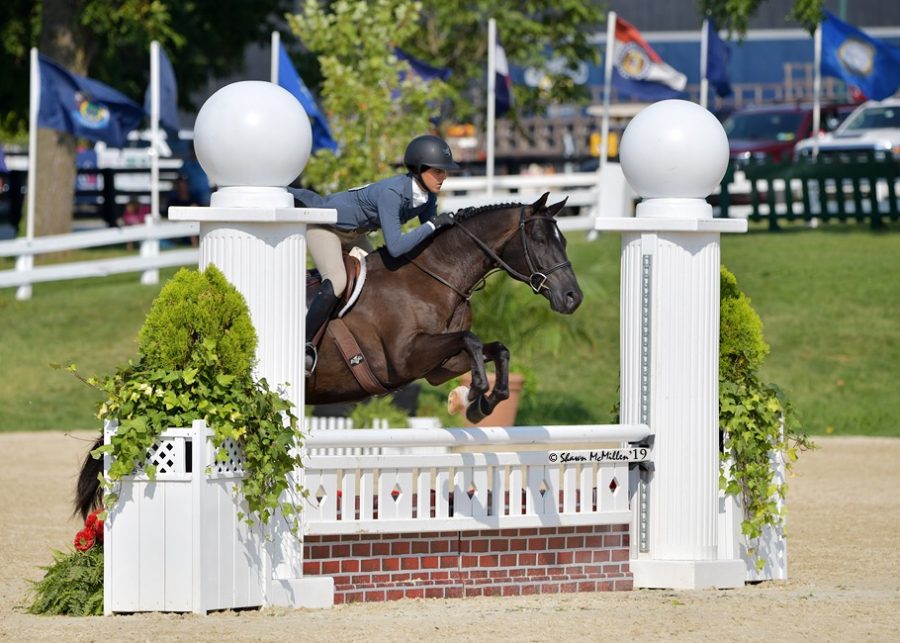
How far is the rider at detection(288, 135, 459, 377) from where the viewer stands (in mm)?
7914

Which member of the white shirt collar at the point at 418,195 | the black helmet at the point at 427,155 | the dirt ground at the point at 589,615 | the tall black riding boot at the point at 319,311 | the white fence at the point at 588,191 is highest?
the white fence at the point at 588,191

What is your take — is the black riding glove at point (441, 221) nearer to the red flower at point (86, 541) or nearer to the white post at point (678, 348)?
the white post at point (678, 348)

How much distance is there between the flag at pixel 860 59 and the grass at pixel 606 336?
75.5 inches

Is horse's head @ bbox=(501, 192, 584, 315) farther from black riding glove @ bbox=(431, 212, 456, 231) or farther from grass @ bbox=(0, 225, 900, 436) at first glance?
grass @ bbox=(0, 225, 900, 436)

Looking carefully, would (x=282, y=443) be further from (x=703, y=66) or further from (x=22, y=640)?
(x=703, y=66)

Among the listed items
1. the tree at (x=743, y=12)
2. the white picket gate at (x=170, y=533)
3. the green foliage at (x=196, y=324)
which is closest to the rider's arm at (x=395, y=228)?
the green foliage at (x=196, y=324)

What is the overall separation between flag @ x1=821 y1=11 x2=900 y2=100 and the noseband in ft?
45.6

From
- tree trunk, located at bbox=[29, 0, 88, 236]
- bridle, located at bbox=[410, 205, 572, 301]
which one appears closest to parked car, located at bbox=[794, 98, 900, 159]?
tree trunk, located at bbox=[29, 0, 88, 236]

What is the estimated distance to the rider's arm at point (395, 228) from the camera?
788 centimetres

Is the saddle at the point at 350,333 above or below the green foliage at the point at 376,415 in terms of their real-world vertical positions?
above

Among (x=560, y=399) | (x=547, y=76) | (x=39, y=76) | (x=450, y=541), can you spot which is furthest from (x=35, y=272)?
(x=450, y=541)

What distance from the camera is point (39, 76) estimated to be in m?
19.3

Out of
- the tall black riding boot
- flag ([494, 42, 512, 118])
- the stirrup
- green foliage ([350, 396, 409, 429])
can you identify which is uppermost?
flag ([494, 42, 512, 118])

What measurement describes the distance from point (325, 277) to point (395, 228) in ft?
1.45
